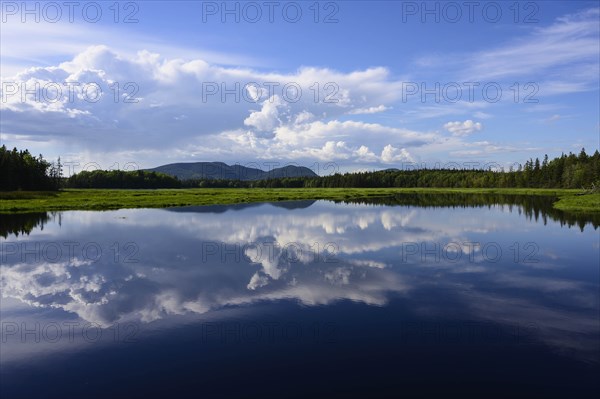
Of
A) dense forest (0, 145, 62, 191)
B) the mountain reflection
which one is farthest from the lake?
dense forest (0, 145, 62, 191)

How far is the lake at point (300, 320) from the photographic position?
12078 millimetres

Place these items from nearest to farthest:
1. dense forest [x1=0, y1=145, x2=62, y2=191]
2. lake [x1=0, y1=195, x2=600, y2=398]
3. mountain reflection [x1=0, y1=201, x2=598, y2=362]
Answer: lake [x1=0, y1=195, x2=600, y2=398] → mountain reflection [x1=0, y1=201, x2=598, y2=362] → dense forest [x1=0, y1=145, x2=62, y2=191]

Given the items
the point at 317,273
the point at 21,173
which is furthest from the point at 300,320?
the point at 21,173

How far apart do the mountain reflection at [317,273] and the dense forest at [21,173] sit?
84909mm

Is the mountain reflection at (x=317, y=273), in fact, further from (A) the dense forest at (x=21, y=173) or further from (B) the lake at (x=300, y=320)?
(A) the dense forest at (x=21, y=173)

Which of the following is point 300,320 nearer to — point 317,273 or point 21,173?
point 317,273

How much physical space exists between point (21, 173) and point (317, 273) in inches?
4964

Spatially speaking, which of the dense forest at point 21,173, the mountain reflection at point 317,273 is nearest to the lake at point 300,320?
the mountain reflection at point 317,273

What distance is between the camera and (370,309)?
1861cm

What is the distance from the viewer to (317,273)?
84.0 feet

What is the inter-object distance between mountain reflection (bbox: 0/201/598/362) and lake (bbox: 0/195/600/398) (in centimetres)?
14

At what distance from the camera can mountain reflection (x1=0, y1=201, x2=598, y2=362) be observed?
18891 mm

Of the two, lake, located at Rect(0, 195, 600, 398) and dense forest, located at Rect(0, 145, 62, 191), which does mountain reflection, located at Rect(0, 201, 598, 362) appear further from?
dense forest, located at Rect(0, 145, 62, 191)

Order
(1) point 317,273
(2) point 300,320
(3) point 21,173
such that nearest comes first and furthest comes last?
(2) point 300,320
(1) point 317,273
(3) point 21,173
